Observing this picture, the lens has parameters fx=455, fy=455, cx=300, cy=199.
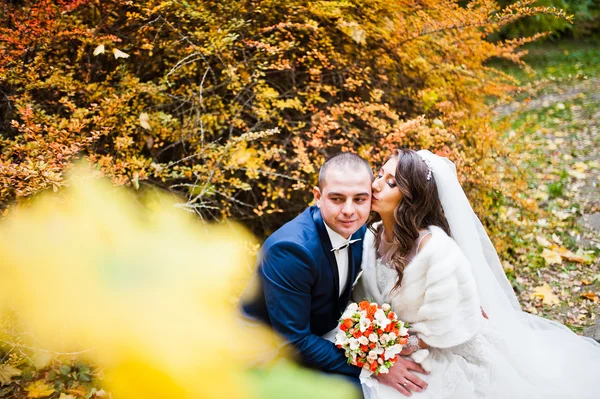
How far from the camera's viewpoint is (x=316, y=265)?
2277mm

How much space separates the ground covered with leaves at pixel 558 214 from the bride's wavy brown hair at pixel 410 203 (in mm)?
1848

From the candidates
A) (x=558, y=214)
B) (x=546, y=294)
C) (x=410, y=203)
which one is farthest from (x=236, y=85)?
(x=558, y=214)

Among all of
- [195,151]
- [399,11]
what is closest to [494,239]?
[399,11]

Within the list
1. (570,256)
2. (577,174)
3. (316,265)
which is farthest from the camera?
(577,174)

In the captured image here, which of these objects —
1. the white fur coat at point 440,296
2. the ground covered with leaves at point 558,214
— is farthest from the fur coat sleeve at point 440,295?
the ground covered with leaves at point 558,214

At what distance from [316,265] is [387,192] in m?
0.55

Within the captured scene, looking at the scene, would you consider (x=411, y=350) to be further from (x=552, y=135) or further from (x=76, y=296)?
(x=552, y=135)

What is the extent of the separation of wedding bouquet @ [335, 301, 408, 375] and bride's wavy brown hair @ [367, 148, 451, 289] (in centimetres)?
22

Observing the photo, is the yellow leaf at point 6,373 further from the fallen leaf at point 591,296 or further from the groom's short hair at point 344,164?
the fallen leaf at point 591,296

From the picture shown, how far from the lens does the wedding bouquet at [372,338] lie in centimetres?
218

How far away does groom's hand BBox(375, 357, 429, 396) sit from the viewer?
2238 mm

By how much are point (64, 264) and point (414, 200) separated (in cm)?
180

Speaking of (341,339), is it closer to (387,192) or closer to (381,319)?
(381,319)

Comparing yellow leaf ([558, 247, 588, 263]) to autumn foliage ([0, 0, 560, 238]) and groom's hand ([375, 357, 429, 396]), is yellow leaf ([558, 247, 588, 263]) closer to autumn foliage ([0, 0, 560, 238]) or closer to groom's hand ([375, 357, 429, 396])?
autumn foliage ([0, 0, 560, 238])
